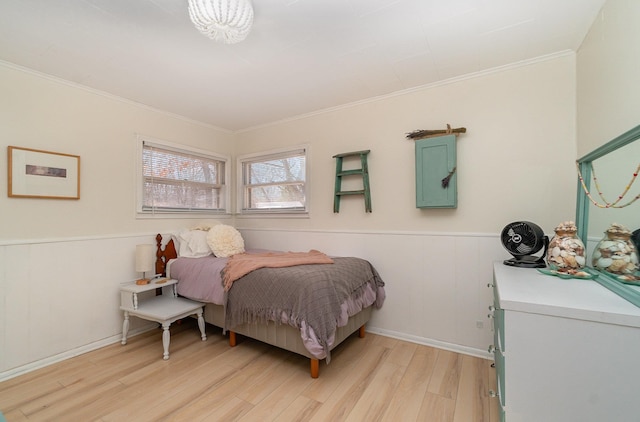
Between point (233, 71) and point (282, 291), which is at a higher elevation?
point (233, 71)

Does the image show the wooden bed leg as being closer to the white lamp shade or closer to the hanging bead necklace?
the white lamp shade

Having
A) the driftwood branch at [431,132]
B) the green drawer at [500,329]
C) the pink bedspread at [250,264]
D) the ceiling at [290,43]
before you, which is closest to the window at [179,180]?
the ceiling at [290,43]

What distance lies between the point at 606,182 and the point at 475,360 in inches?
65.3

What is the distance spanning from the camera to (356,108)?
3037 mm

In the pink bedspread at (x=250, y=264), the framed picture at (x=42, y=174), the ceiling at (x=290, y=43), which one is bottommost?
the pink bedspread at (x=250, y=264)

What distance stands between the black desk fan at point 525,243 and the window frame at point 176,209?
3348 mm

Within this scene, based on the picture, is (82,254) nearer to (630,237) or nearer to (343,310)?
(343,310)

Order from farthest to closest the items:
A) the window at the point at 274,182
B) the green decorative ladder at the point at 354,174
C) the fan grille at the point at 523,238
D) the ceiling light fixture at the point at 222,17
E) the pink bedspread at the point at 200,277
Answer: the window at the point at 274,182 → the green decorative ladder at the point at 354,174 → the pink bedspread at the point at 200,277 → the fan grille at the point at 523,238 → the ceiling light fixture at the point at 222,17

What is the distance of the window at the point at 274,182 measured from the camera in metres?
3.50

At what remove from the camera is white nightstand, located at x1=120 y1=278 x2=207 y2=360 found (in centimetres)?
239

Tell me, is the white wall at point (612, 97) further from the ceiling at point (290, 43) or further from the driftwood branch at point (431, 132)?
the driftwood branch at point (431, 132)

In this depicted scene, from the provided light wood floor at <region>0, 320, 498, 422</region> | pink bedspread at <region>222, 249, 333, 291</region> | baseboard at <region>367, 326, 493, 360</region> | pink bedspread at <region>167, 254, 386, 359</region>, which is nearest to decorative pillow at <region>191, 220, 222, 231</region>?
pink bedspread at <region>167, 254, 386, 359</region>

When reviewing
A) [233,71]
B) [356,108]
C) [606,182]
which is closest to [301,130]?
[356,108]

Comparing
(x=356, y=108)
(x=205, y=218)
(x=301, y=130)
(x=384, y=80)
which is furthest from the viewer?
(x=205, y=218)
